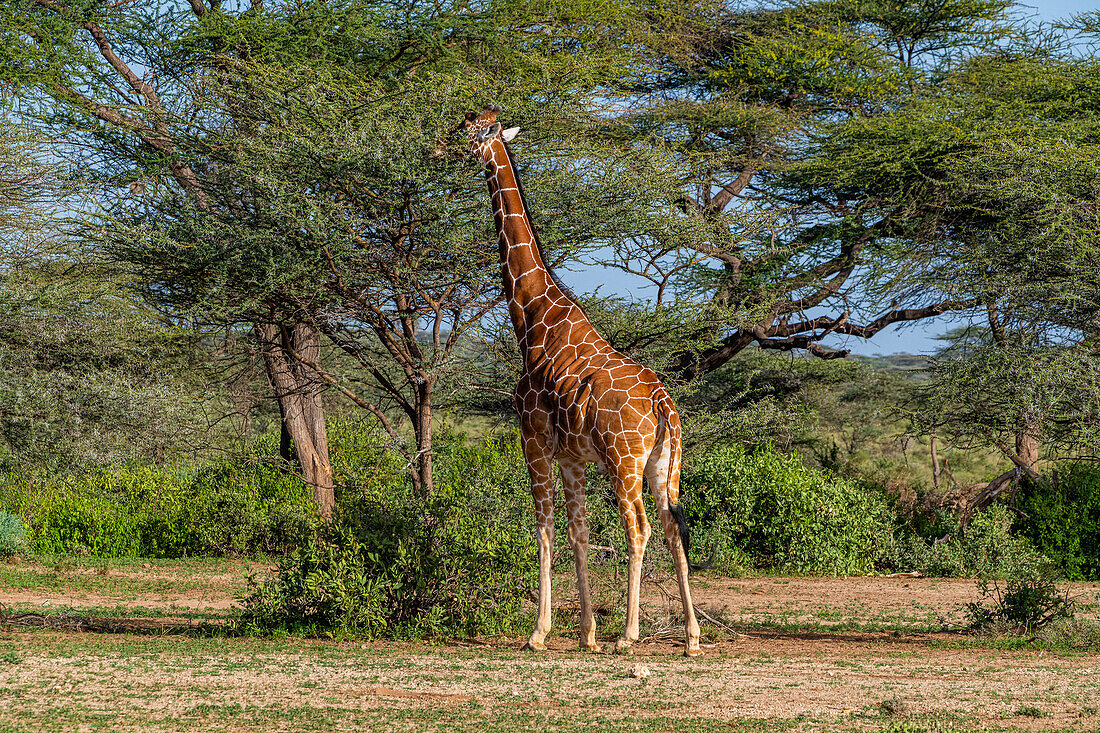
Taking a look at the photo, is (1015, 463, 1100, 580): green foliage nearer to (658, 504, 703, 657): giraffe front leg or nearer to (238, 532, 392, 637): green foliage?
(658, 504, 703, 657): giraffe front leg

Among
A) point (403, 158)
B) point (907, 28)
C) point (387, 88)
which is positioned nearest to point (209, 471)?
point (387, 88)

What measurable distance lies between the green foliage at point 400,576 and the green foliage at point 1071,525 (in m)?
9.99

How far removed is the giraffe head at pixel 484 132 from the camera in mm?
8922

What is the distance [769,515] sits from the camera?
1593 centimetres

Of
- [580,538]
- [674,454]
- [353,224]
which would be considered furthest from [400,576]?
[353,224]

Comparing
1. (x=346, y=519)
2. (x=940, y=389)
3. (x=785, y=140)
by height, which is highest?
(x=785, y=140)

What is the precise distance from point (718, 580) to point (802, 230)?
7478 millimetres

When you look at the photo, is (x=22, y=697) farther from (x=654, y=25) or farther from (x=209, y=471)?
(x=654, y=25)

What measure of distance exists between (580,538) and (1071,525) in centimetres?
1037

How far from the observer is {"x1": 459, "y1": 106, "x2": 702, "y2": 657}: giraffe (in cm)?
833

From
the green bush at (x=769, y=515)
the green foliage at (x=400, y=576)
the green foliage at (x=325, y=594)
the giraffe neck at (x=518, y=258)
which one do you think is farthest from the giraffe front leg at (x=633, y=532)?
the green bush at (x=769, y=515)

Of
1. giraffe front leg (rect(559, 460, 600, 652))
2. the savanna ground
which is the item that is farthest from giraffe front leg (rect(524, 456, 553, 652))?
the savanna ground

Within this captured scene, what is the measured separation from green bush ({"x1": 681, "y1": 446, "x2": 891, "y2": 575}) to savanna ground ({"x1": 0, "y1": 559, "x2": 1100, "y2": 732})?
172 inches

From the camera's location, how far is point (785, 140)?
19.9 meters
